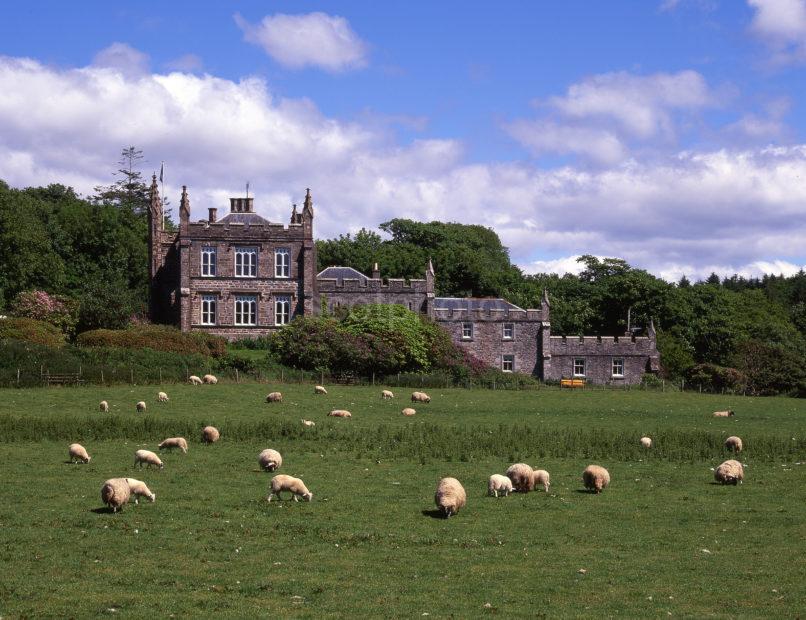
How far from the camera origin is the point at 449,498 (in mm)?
24547

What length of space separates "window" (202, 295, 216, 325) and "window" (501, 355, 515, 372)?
21.3 metres

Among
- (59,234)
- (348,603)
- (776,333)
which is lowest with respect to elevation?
(348,603)

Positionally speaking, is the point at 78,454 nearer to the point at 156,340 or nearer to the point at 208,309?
the point at 156,340

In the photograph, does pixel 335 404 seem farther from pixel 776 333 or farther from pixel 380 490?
pixel 776 333

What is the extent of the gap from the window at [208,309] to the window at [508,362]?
21349 mm

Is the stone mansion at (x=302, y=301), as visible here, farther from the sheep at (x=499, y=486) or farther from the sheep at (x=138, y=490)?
the sheep at (x=138, y=490)

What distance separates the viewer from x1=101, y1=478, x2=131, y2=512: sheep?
24.2 meters

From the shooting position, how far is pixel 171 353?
66000 millimetres

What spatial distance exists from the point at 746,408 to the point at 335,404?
72.6 ft

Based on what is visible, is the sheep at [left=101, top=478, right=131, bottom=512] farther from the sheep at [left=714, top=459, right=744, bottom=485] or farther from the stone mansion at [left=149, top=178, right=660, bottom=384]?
the stone mansion at [left=149, top=178, right=660, bottom=384]

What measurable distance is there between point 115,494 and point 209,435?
13.1m

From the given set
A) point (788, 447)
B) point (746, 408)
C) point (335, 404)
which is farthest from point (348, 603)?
point (746, 408)

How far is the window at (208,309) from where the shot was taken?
269ft

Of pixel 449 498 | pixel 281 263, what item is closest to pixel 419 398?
pixel 281 263
